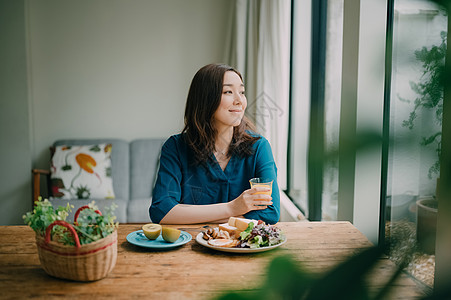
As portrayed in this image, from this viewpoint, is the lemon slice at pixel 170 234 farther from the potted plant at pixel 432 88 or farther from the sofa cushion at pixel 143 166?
the sofa cushion at pixel 143 166

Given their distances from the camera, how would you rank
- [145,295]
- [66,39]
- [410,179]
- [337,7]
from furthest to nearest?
[66,39], [337,7], [410,179], [145,295]

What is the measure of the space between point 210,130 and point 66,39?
10.2 feet

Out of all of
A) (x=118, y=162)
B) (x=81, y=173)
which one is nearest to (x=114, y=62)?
(x=118, y=162)

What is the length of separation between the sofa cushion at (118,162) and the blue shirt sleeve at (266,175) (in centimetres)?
242

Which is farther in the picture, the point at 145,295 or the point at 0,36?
the point at 0,36

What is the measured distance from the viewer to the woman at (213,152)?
1.92 metres

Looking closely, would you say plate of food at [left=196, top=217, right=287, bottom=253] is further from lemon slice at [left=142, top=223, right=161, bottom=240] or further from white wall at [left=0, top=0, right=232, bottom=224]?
white wall at [left=0, top=0, right=232, bottom=224]

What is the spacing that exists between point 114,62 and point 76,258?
3.68 meters

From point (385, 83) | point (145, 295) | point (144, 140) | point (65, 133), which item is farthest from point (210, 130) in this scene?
point (65, 133)

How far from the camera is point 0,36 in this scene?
4.15 meters

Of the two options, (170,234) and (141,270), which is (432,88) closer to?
(141,270)

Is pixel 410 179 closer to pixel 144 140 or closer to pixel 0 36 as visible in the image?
pixel 144 140

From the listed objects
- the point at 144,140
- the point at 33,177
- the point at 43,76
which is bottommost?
the point at 33,177

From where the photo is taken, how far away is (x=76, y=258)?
3.61 feet
